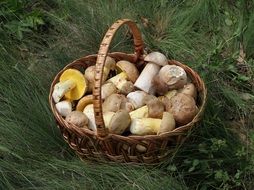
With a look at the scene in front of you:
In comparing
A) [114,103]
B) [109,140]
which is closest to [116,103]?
[114,103]

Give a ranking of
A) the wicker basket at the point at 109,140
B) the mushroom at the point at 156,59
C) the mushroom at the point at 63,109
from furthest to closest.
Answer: the mushroom at the point at 156,59, the mushroom at the point at 63,109, the wicker basket at the point at 109,140

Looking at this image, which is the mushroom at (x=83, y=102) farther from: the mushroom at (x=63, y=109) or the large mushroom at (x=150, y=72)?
the large mushroom at (x=150, y=72)

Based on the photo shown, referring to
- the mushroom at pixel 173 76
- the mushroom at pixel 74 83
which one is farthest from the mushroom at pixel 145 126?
the mushroom at pixel 74 83

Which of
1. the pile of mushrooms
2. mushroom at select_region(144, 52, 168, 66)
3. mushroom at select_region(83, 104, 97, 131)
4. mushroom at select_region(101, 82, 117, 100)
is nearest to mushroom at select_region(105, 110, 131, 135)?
the pile of mushrooms

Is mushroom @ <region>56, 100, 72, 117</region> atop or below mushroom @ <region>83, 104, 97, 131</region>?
atop

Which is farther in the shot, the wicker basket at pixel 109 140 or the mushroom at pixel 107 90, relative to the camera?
the mushroom at pixel 107 90

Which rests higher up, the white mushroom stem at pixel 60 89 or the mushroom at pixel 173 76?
the white mushroom stem at pixel 60 89

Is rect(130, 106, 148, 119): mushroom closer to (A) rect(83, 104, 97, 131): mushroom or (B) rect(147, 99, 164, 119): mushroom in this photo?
(B) rect(147, 99, 164, 119): mushroom
